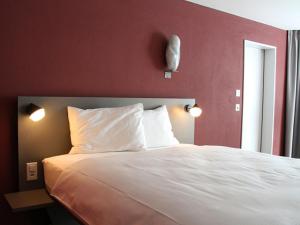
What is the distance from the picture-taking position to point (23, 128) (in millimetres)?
2129

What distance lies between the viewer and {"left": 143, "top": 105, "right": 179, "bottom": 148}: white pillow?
8.46 ft

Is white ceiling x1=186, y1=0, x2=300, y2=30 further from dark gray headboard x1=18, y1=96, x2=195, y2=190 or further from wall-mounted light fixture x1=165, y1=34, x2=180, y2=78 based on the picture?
dark gray headboard x1=18, y1=96, x2=195, y2=190

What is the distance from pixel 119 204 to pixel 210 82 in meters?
2.43

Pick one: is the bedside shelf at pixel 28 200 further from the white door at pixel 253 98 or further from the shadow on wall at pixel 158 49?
the white door at pixel 253 98

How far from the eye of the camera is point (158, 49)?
2.97m

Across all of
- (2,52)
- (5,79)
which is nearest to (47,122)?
(5,79)

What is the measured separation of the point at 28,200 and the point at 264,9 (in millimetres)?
3084

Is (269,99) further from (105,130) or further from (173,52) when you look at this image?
(105,130)

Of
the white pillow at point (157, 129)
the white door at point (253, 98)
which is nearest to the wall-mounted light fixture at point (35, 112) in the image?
the white pillow at point (157, 129)

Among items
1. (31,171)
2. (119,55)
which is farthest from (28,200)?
(119,55)

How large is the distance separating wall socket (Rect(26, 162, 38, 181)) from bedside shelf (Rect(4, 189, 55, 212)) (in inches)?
3.7

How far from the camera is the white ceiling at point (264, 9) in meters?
3.17

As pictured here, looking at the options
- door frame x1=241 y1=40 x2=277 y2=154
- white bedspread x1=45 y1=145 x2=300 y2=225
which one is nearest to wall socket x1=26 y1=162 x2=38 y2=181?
white bedspread x1=45 y1=145 x2=300 y2=225

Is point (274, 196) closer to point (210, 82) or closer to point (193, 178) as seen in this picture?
point (193, 178)
